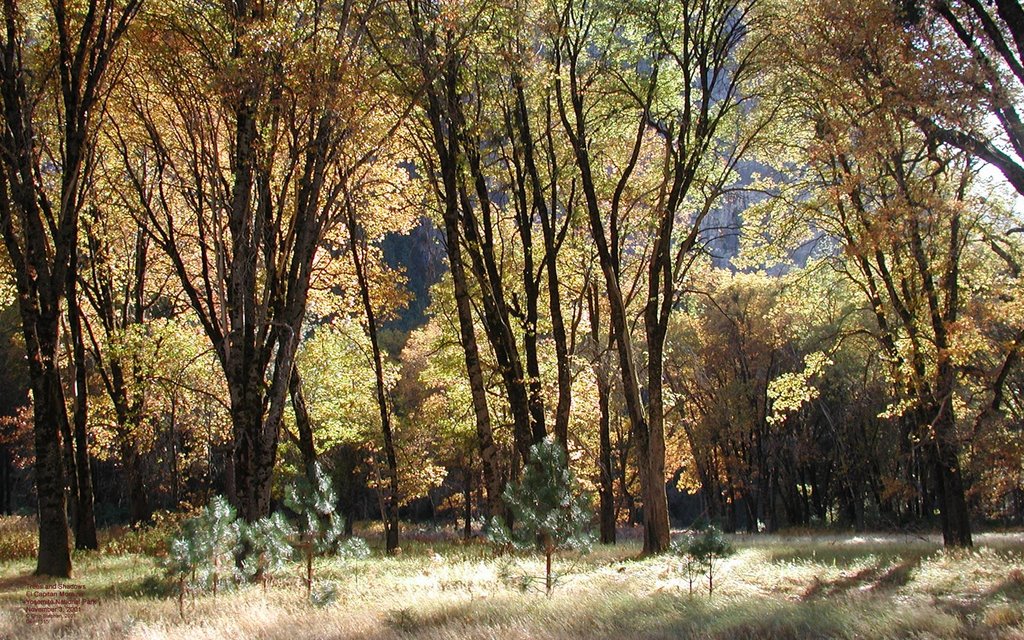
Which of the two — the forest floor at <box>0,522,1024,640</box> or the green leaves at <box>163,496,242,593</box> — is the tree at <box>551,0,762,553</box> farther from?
the green leaves at <box>163,496,242,593</box>

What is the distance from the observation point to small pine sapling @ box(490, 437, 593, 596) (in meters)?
8.12

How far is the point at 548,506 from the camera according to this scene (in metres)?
8.15

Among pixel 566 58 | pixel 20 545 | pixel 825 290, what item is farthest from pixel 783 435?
pixel 20 545

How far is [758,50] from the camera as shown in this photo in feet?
46.1

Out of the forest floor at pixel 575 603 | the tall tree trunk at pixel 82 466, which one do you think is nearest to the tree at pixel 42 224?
the forest floor at pixel 575 603

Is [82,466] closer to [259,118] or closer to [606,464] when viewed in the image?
[259,118]

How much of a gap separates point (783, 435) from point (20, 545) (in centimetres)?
3172

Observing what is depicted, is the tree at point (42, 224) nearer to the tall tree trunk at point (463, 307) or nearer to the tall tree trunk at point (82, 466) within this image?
the tall tree trunk at point (82, 466)

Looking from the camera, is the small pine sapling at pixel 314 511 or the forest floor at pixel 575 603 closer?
the forest floor at pixel 575 603

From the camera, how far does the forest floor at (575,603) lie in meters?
5.77

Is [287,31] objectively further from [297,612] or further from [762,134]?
[762,134]

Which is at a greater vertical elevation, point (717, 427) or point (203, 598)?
point (717, 427)

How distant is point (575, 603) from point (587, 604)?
0.39 ft

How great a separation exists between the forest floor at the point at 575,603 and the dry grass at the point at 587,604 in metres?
0.02
